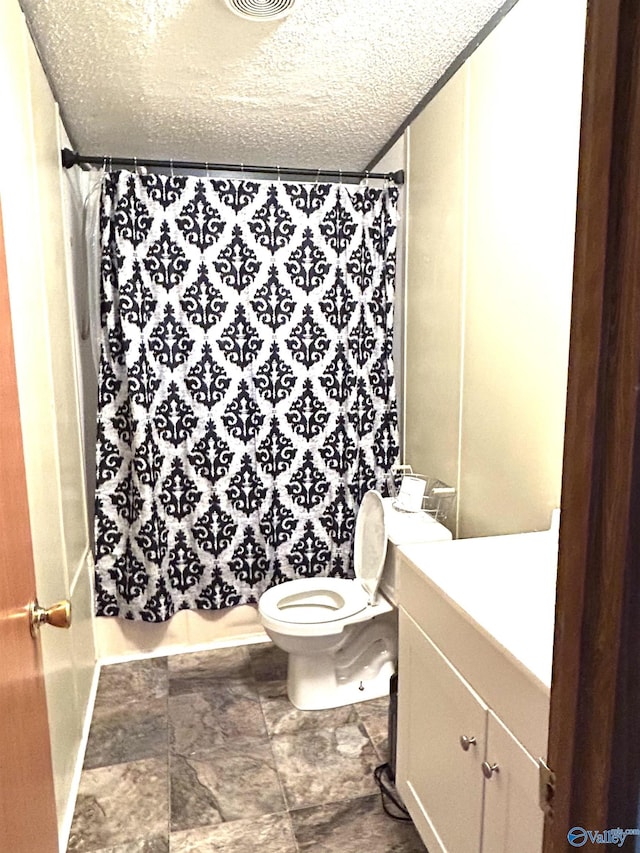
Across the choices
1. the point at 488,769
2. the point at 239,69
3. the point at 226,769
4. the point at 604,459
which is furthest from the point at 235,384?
the point at 604,459

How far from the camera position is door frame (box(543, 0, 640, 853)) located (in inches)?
19.1

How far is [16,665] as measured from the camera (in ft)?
2.99

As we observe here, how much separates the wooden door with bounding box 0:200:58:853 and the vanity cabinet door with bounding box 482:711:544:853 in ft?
2.76

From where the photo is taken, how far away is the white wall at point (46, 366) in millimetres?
1442

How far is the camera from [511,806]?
1.05 meters

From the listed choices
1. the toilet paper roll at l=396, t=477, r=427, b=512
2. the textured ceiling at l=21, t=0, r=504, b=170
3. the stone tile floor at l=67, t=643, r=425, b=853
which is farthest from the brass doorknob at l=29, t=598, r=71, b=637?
the textured ceiling at l=21, t=0, r=504, b=170

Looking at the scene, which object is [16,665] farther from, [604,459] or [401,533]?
[401,533]

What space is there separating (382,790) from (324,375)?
5.36ft

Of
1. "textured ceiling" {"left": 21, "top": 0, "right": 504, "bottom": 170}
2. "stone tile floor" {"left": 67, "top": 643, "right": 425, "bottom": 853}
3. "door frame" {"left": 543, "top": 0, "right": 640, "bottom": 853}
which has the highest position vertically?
"textured ceiling" {"left": 21, "top": 0, "right": 504, "bottom": 170}

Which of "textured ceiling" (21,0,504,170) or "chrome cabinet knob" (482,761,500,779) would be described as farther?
"textured ceiling" (21,0,504,170)

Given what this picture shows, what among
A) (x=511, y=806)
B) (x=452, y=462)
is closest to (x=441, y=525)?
(x=452, y=462)

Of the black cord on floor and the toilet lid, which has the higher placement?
the toilet lid

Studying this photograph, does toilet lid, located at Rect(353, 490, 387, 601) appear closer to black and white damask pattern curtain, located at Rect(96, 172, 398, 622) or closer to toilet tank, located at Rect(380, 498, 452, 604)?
toilet tank, located at Rect(380, 498, 452, 604)

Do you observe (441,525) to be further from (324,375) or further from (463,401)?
(324,375)
